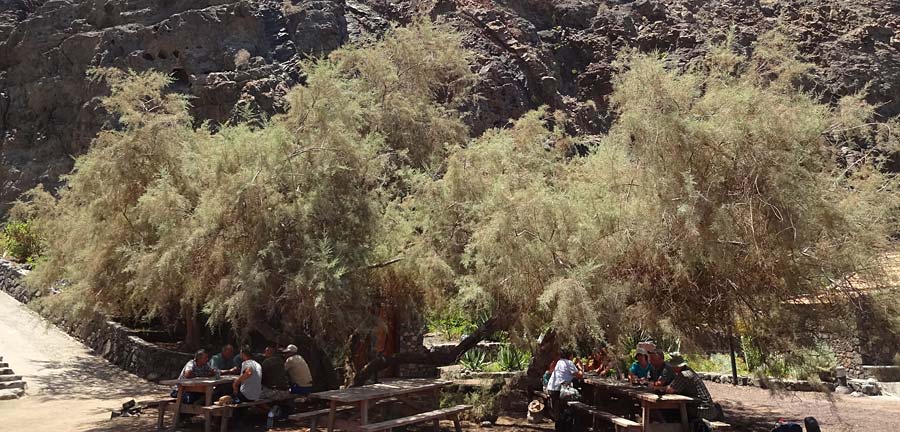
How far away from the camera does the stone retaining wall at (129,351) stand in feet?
46.4

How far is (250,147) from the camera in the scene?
9445 mm

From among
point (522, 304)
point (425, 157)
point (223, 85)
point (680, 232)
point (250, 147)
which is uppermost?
point (223, 85)

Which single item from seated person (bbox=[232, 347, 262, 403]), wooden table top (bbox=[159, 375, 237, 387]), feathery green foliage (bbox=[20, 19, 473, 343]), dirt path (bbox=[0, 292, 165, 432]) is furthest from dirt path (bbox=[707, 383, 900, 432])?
dirt path (bbox=[0, 292, 165, 432])

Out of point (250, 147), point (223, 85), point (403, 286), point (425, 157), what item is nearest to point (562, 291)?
point (403, 286)

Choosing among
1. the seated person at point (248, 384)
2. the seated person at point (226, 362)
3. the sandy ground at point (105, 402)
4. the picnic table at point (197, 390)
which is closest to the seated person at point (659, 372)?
the sandy ground at point (105, 402)

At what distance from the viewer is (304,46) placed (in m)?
34.7

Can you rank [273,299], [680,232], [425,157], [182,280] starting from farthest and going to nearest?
[425,157] < [182,280] < [273,299] < [680,232]

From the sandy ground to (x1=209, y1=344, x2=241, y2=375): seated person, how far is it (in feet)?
2.58

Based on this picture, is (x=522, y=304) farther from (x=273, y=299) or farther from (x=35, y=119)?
(x=35, y=119)

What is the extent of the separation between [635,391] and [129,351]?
1151cm

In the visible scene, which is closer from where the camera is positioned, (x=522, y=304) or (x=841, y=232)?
(x=841, y=232)

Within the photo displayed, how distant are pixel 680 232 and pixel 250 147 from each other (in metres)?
5.73

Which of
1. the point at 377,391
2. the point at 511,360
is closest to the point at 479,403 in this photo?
the point at 377,391

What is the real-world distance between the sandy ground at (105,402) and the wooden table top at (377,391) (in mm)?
839
